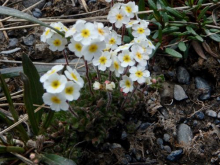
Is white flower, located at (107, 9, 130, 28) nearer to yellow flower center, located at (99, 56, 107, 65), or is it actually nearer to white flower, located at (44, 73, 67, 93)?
yellow flower center, located at (99, 56, 107, 65)

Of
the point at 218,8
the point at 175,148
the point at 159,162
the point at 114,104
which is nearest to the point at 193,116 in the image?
the point at 175,148

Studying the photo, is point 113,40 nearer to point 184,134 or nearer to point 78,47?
point 78,47

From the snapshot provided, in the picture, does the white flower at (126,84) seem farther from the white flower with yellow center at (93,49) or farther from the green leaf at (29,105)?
the green leaf at (29,105)

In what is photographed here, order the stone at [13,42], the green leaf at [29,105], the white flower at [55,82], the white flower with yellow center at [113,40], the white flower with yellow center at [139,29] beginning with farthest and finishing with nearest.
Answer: the stone at [13,42] → the white flower with yellow center at [139,29] → the white flower with yellow center at [113,40] → the green leaf at [29,105] → the white flower at [55,82]

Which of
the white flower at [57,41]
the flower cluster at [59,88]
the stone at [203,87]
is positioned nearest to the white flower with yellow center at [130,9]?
the white flower at [57,41]

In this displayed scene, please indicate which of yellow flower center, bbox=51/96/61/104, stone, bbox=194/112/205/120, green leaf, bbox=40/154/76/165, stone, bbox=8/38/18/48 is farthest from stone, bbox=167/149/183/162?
stone, bbox=8/38/18/48

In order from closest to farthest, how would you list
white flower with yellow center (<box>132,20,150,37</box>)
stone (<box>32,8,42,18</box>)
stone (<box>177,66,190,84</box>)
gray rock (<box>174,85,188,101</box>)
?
1. white flower with yellow center (<box>132,20,150,37</box>)
2. gray rock (<box>174,85,188,101</box>)
3. stone (<box>177,66,190,84</box>)
4. stone (<box>32,8,42,18</box>)
